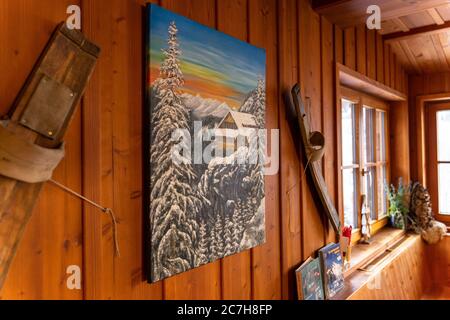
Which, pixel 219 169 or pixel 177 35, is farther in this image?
pixel 219 169

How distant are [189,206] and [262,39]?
2.66 feet

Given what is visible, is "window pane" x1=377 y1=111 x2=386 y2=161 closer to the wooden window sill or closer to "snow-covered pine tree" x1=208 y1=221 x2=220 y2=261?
the wooden window sill

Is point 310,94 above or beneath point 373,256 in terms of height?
above

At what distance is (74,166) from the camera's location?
33.2 inches

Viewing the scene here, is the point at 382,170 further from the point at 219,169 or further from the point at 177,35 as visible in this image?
the point at 177,35

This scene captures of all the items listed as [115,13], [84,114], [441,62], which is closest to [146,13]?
[115,13]

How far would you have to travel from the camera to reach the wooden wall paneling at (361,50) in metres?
2.26

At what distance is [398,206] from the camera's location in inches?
120

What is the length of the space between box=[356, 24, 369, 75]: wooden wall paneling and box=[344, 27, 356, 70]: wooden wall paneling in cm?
6

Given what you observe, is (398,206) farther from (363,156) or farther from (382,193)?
(363,156)

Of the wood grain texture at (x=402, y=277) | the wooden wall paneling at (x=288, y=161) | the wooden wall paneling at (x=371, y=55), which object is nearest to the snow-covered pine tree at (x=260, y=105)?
the wooden wall paneling at (x=288, y=161)

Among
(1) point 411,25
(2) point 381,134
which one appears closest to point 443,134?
(2) point 381,134

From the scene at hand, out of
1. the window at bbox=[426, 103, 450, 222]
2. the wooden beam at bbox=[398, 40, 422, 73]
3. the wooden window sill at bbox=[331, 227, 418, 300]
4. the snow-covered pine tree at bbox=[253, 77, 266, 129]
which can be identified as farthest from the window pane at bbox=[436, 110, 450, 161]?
the snow-covered pine tree at bbox=[253, 77, 266, 129]

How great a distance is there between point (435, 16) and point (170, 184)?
84.9 inches
